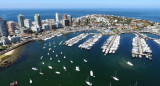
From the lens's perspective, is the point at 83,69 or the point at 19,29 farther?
the point at 19,29

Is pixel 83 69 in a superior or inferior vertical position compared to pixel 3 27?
inferior

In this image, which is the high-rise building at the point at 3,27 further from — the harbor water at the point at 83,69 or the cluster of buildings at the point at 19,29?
the harbor water at the point at 83,69

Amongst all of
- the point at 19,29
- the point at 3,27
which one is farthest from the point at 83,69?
the point at 19,29

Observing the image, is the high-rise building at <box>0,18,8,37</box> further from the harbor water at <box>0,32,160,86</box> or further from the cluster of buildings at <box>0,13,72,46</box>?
the harbor water at <box>0,32,160,86</box>

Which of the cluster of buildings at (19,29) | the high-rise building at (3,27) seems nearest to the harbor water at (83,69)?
the cluster of buildings at (19,29)

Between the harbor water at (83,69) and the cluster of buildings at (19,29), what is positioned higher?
the cluster of buildings at (19,29)

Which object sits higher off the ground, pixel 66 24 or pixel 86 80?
pixel 66 24

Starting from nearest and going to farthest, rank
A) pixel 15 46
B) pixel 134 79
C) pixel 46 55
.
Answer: pixel 134 79 → pixel 46 55 → pixel 15 46

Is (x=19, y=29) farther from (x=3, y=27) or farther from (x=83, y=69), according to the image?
(x=83, y=69)

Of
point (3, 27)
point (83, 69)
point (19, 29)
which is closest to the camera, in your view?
point (83, 69)

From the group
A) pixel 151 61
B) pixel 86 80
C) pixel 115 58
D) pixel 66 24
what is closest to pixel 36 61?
pixel 86 80

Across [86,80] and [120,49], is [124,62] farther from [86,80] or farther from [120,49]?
[86,80]
